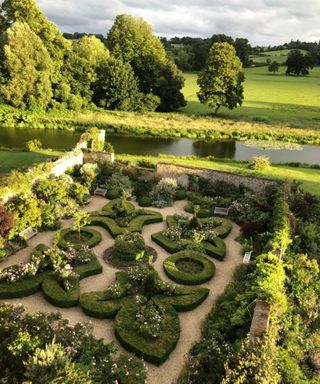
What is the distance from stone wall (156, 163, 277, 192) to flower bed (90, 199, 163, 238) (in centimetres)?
478

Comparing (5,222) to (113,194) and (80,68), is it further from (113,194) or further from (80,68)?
(80,68)

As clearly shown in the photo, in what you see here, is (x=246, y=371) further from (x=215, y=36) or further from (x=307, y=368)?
(x=215, y=36)

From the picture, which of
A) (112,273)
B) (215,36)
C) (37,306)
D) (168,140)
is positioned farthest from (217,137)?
(215,36)

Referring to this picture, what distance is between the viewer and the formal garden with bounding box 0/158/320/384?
1273 centimetres

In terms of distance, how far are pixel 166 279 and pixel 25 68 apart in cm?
→ 3982

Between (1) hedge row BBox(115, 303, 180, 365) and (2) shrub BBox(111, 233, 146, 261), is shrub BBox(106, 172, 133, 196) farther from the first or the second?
(1) hedge row BBox(115, 303, 180, 365)

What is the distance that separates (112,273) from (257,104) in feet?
179

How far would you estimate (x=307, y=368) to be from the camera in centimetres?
1355

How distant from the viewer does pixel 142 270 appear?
17.3 meters

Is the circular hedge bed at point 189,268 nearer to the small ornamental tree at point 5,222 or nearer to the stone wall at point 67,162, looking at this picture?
the small ornamental tree at point 5,222

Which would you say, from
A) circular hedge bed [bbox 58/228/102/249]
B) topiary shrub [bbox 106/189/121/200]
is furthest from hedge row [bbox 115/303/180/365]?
topiary shrub [bbox 106/189/121/200]

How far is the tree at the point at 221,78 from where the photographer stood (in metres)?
52.7

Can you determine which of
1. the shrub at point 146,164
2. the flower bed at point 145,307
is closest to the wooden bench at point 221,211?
the shrub at point 146,164

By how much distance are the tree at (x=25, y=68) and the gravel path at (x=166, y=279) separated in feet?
107
